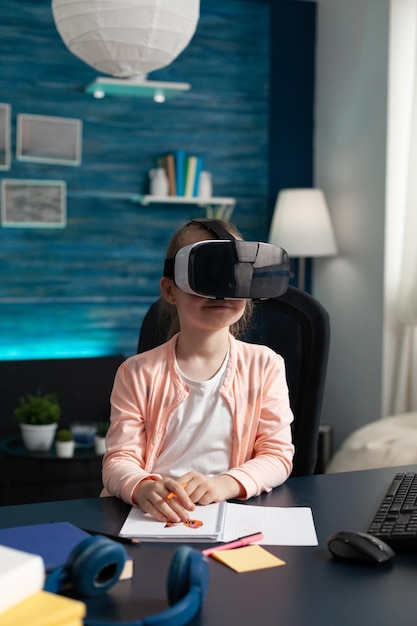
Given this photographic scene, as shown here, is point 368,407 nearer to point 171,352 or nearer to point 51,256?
point 51,256

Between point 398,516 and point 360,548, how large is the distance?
0.18 m

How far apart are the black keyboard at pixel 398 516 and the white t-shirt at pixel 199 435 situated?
1.05 ft

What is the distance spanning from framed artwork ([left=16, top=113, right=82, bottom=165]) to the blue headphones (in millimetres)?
3524

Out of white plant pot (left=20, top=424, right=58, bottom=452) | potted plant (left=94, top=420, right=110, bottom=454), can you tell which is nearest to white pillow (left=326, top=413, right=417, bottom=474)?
potted plant (left=94, top=420, right=110, bottom=454)

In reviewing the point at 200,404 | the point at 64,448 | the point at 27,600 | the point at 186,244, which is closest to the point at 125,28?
the point at 186,244

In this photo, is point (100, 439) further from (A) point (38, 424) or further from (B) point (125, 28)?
(B) point (125, 28)

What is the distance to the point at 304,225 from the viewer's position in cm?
437

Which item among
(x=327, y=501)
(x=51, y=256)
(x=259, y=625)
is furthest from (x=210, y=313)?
(x=51, y=256)

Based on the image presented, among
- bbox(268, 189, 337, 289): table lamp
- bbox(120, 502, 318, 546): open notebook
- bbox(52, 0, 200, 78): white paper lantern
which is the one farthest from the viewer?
bbox(268, 189, 337, 289): table lamp

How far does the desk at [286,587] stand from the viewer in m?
0.98

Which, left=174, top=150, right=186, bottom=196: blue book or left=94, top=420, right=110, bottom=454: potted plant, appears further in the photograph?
left=174, top=150, right=186, bottom=196: blue book

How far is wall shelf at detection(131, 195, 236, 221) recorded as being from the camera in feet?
14.3

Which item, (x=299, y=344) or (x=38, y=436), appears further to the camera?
(x=38, y=436)

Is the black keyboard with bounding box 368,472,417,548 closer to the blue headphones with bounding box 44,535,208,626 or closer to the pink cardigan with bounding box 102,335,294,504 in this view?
the pink cardigan with bounding box 102,335,294,504
